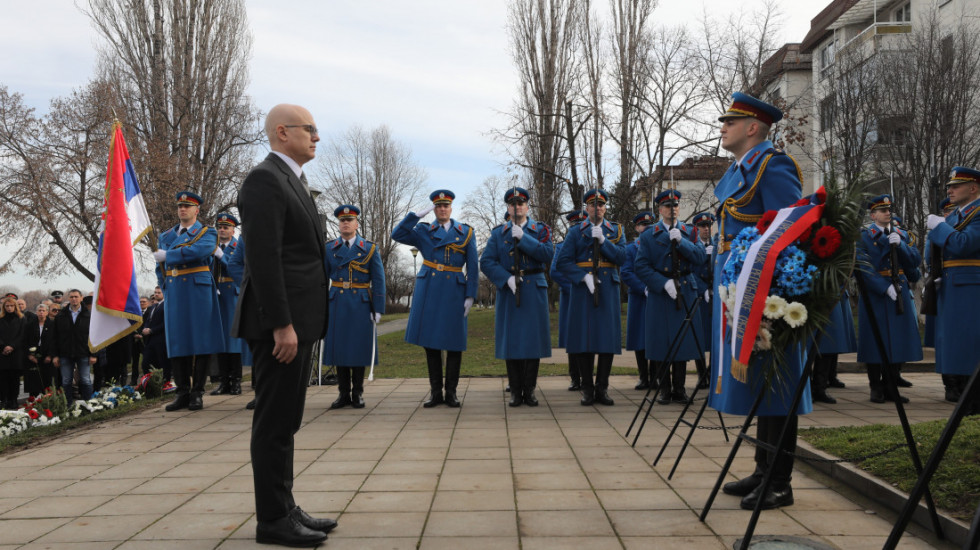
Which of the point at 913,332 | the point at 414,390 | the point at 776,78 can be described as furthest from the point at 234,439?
the point at 776,78

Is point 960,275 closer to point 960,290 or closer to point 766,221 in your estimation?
point 960,290

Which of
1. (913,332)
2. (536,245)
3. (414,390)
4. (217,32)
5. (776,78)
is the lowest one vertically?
(414,390)

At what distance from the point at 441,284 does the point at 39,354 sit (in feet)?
26.4

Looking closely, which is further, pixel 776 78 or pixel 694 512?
pixel 776 78

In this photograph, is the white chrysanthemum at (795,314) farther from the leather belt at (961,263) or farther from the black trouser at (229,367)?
the black trouser at (229,367)

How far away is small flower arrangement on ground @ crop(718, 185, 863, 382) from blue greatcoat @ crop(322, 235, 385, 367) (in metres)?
5.39

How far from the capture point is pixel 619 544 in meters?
3.55

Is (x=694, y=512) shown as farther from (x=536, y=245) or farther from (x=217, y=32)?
(x=217, y=32)

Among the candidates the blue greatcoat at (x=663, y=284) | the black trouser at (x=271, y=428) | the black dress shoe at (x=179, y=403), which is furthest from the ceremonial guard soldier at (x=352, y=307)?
the black trouser at (x=271, y=428)

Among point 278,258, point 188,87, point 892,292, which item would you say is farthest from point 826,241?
point 188,87

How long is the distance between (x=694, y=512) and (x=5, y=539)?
12.2 ft

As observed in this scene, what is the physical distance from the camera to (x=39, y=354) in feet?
39.8

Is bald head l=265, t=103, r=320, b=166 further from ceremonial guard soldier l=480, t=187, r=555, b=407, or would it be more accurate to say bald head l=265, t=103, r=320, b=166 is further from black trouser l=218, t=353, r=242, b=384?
black trouser l=218, t=353, r=242, b=384

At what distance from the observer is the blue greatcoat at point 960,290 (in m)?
7.12
